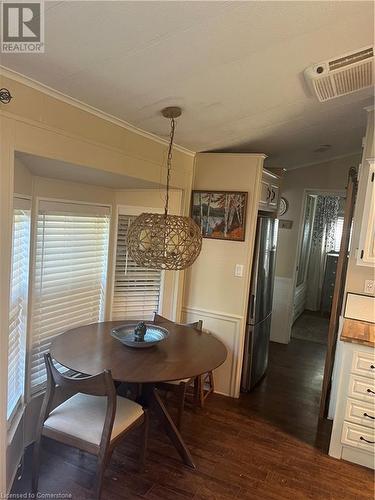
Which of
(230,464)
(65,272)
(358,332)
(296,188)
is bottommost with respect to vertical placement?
(230,464)

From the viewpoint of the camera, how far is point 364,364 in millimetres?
2406

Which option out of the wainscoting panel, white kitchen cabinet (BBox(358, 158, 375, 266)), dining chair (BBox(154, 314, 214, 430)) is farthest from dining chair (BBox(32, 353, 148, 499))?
white kitchen cabinet (BBox(358, 158, 375, 266))

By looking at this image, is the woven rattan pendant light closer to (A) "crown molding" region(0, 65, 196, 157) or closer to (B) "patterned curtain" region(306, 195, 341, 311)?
(A) "crown molding" region(0, 65, 196, 157)

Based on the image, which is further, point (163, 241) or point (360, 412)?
point (360, 412)

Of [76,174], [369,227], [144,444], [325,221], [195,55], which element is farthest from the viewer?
[325,221]

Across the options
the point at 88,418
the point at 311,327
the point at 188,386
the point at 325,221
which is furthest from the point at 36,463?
the point at 325,221

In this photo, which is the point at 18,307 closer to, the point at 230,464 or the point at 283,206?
the point at 230,464

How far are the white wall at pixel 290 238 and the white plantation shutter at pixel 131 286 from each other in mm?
2132

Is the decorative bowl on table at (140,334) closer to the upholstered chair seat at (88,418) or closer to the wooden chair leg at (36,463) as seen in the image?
the upholstered chair seat at (88,418)

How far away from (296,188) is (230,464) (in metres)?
3.53

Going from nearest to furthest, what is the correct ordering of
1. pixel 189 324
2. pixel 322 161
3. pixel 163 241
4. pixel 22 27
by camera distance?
pixel 22 27 < pixel 163 241 < pixel 189 324 < pixel 322 161

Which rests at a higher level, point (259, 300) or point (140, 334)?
point (259, 300)

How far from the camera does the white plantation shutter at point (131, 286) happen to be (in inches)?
127

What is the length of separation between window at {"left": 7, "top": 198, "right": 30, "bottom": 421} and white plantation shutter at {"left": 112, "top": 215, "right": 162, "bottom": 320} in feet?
3.38
